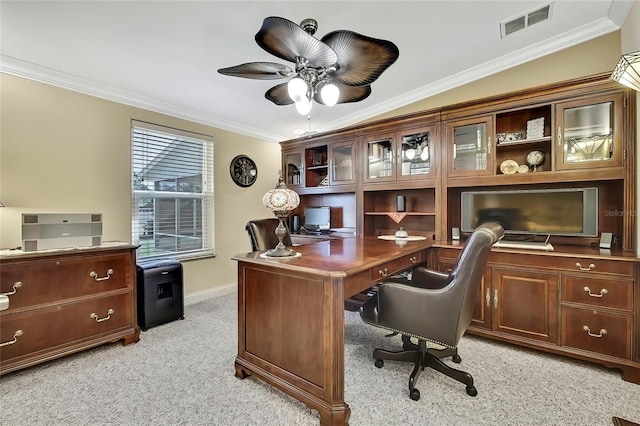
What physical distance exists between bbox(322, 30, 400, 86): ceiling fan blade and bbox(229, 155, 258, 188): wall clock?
97.0 inches

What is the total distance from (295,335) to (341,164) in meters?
2.69

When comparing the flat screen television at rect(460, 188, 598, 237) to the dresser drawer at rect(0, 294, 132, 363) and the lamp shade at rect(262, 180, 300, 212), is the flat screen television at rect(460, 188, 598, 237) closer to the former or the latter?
the lamp shade at rect(262, 180, 300, 212)

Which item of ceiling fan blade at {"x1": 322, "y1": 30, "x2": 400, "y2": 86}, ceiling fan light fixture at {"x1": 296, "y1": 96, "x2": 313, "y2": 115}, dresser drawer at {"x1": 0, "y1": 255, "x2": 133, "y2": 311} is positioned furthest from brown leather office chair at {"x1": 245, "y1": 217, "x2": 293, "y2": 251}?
ceiling fan blade at {"x1": 322, "y1": 30, "x2": 400, "y2": 86}

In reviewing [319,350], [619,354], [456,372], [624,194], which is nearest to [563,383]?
[619,354]

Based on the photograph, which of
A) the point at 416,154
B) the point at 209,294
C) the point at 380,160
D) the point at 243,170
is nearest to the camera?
the point at 416,154

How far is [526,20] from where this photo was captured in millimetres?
2240

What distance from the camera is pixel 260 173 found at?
173 inches

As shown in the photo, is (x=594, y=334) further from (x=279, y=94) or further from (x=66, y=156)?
(x=66, y=156)

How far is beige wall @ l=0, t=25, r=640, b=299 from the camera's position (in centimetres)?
234

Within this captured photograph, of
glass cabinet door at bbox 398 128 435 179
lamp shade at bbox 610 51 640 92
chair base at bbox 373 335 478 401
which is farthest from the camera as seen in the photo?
glass cabinet door at bbox 398 128 435 179

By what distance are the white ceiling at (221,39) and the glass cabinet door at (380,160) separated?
0.65 metres

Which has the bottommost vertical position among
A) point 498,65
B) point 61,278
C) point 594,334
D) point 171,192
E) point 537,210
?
point 594,334

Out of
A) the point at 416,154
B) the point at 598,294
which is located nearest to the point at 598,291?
the point at 598,294

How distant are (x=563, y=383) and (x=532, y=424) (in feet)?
2.01
